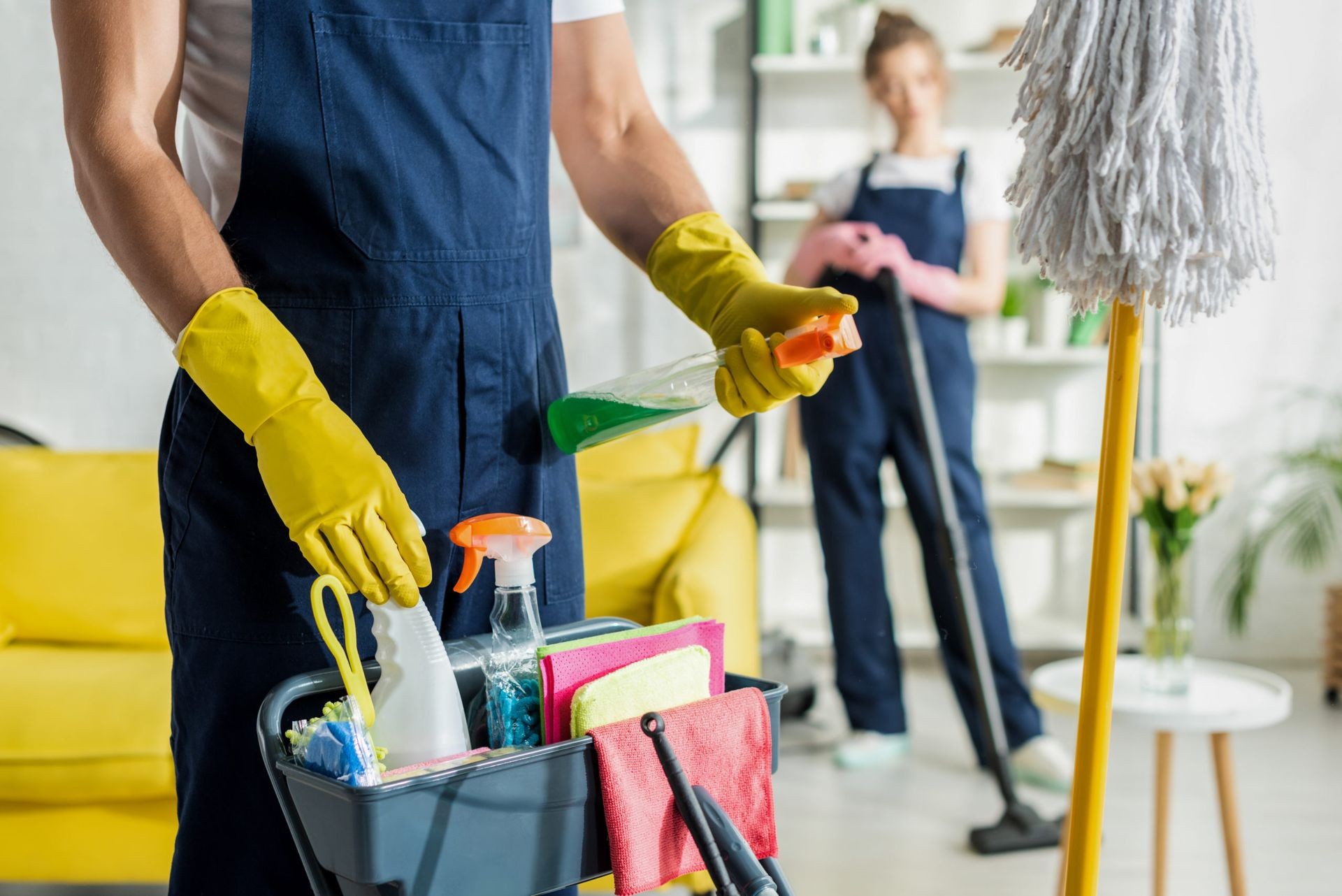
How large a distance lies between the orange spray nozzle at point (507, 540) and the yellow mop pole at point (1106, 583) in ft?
1.05

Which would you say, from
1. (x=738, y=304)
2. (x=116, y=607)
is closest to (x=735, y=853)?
(x=738, y=304)

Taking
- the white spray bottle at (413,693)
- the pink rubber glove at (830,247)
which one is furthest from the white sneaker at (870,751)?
the white spray bottle at (413,693)

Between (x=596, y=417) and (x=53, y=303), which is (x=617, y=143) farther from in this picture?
(x=53, y=303)

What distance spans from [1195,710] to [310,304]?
134 centimetres

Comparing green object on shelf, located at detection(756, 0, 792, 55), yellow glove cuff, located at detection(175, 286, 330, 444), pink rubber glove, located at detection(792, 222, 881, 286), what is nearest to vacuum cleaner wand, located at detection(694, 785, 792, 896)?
yellow glove cuff, located at detection(175, 286, 330, 444)

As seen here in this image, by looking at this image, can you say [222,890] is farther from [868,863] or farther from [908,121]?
[908,121]

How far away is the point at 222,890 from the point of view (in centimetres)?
83

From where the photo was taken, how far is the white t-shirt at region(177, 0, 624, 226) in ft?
2.79

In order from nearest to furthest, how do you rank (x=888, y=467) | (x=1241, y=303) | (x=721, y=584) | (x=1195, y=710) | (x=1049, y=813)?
(x=1195, y=710) → (x=721, y=584) → (x=1049, y=813) → (x=1241, y=303) → (x=888, y=467)

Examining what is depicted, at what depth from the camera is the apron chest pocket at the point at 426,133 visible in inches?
33.6

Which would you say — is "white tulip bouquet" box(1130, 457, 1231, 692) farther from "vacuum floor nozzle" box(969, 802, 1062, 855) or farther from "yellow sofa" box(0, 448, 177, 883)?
"yellow sofa" box(0, 448, 177, 883)

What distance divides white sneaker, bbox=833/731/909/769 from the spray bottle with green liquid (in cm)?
187

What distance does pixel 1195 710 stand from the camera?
1671mm

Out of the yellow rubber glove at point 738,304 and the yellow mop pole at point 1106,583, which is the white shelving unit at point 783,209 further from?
the yellow mop pole at point 1106,583
